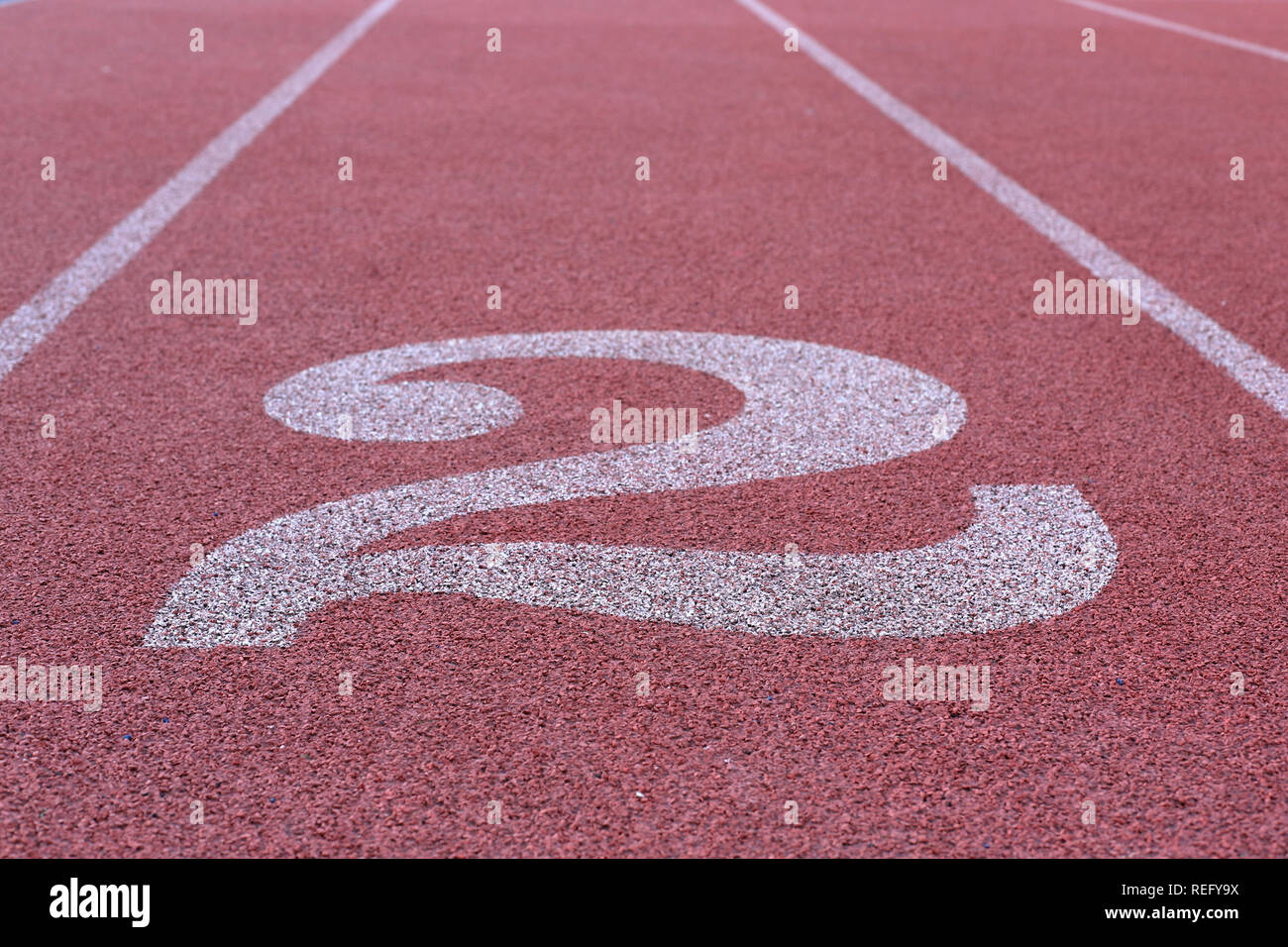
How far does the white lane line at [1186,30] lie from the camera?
11.7 metres

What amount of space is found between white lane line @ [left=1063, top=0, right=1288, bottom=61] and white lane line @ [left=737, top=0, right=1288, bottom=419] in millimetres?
4247

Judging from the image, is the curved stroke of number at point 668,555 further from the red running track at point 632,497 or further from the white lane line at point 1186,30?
the white lane line at point 1186,30

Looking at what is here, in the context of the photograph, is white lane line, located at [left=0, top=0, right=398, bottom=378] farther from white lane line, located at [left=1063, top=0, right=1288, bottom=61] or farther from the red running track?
white lane line, located at [left=1063, top=0, right=1288, bottom=61]

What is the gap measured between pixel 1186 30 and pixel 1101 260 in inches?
350

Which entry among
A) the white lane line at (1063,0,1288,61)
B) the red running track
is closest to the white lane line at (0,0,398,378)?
the red running track

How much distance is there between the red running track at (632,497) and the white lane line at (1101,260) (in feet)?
0.32

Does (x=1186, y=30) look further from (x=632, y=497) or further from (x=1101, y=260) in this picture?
(x=632, y=497)

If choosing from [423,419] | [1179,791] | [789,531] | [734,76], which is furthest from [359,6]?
[1179,791]

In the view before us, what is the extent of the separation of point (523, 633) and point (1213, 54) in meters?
A: 10.6

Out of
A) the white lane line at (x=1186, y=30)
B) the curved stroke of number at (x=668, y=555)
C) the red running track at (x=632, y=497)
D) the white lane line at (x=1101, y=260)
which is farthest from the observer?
the white lane line at (x=1186, y=30)

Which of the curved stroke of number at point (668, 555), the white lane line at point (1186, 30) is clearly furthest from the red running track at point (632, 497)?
the white lane line at point (1186, 30)

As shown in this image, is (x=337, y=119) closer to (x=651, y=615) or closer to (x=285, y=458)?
(x=285, y=458)

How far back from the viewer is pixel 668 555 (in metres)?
3.17

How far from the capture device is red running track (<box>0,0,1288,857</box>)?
7.79 feet
